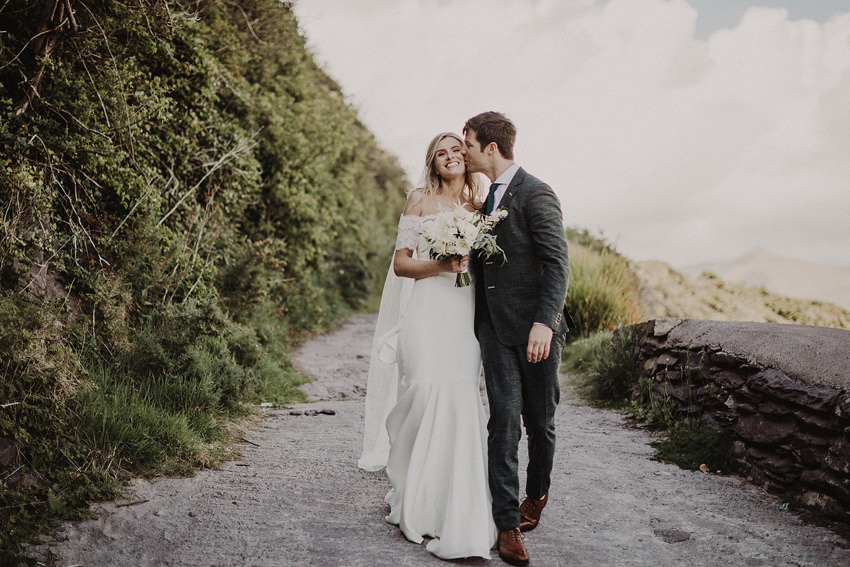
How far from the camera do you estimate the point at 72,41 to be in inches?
218

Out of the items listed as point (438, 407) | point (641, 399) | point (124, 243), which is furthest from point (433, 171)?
point (641, 399)

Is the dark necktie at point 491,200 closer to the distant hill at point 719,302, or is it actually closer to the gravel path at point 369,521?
the gravel path at point 369,521

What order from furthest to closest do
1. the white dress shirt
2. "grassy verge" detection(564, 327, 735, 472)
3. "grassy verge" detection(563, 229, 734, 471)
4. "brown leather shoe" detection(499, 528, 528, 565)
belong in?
"grassy verge" detection(563, 229, 734, 471)
"grassy verge" detection(564, 327, 735, 472)
the white dress shirt
"brown leather shoe" detection(499, 528, 528, 565)

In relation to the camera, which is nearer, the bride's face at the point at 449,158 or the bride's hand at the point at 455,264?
the bride's hand at the point at 455,264

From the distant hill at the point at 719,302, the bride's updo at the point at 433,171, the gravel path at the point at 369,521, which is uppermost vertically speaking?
the distant hill at the point at 719,302

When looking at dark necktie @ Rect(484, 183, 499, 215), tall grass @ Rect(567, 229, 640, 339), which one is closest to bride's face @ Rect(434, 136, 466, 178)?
dark necktie @ Rect(484, 183, 499, 215)

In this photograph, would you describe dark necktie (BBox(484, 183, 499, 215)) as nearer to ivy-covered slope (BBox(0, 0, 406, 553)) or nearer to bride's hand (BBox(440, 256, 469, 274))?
bride's hand (BBox(440, 256, 469, 274))

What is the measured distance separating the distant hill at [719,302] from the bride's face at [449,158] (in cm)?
978

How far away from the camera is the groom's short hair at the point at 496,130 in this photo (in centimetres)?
359

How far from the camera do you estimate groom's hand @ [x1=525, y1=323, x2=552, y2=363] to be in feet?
10.5

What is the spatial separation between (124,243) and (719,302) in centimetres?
1338

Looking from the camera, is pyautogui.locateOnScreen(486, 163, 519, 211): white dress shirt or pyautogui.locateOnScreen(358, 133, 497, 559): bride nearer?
pyautogui.locateOnScreen(358, 133, 497, 559): bride

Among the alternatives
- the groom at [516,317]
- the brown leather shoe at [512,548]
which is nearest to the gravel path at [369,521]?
the brown leather shoe at [512,548]

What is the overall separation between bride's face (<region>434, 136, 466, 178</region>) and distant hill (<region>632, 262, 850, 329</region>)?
→ 9.78 meters
